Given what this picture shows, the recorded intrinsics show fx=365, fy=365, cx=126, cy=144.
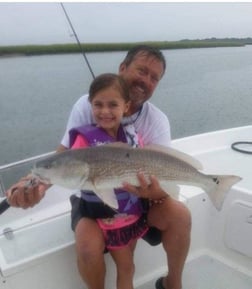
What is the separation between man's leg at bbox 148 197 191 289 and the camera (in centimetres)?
207

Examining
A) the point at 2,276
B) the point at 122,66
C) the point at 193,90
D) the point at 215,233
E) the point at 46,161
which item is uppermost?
the point at 122,66

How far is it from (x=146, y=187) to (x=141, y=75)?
0.78m

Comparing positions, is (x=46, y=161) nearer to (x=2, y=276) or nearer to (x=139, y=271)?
(x=2, y=276)

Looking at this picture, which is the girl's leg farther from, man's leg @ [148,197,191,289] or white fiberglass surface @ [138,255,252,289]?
white fiberglass surface @ [138,255,252,289]

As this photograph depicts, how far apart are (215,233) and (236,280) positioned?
37cm

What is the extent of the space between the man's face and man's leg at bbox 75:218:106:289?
0.82 meters

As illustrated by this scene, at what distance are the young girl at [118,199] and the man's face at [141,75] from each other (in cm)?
21

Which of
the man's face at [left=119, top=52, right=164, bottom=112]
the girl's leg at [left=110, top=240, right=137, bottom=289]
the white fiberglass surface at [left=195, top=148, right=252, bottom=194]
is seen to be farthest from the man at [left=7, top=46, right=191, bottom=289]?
the white fiberglass surface at [left=195, top=148, right=252, bottom=194]

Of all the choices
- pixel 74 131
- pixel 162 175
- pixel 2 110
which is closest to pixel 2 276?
pixel 74 131

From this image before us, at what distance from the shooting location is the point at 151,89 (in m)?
2.30

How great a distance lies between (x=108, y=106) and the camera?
6.45 ft

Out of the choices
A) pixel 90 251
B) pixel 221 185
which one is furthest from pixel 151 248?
pixel 221 185

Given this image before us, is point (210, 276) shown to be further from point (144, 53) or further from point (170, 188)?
→ point (144, 53)

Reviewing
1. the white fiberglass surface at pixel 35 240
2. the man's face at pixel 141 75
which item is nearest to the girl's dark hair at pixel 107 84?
the man's face at pixel 141 75
